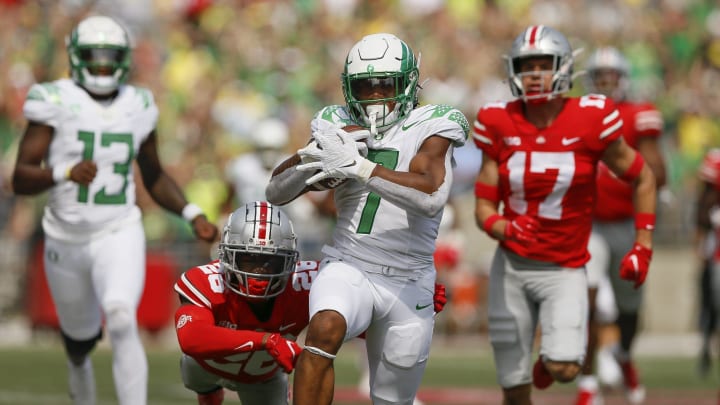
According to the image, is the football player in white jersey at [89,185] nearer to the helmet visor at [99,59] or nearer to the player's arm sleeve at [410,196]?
the helmet visor at [99,59]

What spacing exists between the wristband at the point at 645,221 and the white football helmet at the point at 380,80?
5.60 ft

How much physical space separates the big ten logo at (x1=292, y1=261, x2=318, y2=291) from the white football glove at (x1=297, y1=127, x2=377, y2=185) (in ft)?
2.09

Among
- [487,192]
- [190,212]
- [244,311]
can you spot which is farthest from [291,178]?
[190,212]

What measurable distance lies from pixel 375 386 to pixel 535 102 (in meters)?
1.96

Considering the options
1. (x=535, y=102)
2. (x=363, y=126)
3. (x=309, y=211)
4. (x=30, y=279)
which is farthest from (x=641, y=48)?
(x=363, y=126)

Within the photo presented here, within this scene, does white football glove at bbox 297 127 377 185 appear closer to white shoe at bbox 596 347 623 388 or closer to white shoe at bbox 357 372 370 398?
white shoe at bbox 357 372 370 398

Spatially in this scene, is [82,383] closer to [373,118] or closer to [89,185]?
[89,185]

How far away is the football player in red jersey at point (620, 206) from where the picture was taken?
896 cm

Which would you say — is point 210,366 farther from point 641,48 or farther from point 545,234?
point 641,48

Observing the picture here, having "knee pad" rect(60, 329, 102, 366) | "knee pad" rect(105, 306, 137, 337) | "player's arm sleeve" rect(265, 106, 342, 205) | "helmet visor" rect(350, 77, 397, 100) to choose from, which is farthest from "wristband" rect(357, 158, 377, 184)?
"knee pad" rect(60, 329, 102, 366)

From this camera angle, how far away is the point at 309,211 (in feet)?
40.7

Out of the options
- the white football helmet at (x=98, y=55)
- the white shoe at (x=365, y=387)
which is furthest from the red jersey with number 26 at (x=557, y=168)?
the white shoe at (x=365, y=387)

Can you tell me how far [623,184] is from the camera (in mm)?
9266

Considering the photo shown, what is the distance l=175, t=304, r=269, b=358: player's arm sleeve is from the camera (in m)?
5.42
